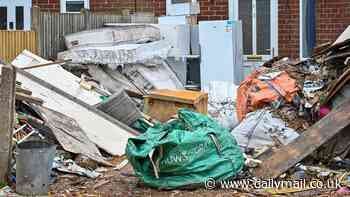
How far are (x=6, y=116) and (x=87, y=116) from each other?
2.34 meters

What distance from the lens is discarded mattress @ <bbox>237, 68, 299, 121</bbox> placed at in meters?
8.23

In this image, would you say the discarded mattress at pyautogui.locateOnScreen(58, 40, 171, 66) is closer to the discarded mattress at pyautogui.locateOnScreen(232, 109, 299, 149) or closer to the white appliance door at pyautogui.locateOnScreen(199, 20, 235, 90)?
the white appliance door at pyautogui.locateOnScreen(199, 20, 235, 90)

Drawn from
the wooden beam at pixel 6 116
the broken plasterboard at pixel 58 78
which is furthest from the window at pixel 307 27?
the wooden beam at pixel 6 116

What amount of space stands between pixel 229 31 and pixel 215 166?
6361mm

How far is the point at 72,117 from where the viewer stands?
27.4 ft

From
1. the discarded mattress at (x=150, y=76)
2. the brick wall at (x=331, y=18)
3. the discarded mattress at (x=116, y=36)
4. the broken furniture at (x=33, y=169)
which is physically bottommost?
the broken furniture at (x=33, y=169)

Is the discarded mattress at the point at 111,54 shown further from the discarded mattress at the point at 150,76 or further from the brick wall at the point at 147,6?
the brick wall at the point at 147,6

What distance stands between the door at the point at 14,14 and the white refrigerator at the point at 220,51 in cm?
471

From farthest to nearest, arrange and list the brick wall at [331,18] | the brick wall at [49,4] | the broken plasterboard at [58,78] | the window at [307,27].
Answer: the brick wall at [49,4] < the window at [307,27] < the brick wall at [331,18] < the broken plasterboard at [58,78]

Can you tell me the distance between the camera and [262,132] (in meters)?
7.74

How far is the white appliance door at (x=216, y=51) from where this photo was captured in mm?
12109


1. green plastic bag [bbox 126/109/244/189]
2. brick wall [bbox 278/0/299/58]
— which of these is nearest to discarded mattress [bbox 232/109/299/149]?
green plastic bag [bbox 126/109/244/189]

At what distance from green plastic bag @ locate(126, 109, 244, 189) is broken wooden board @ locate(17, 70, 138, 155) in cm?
183

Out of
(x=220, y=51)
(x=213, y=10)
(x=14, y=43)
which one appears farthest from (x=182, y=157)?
(x=213, y=10)
